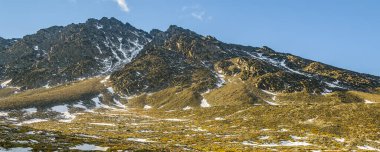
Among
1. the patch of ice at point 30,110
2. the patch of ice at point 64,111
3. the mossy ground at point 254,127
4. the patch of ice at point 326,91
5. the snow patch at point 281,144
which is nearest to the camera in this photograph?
the snow patch at point 281,144

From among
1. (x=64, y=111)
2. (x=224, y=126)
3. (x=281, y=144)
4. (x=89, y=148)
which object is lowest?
(x=281, y=144)

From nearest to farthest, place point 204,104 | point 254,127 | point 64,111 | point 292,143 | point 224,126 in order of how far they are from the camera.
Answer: point 292,143, point 254,127, point 224,126, point 64,111, point 204,104

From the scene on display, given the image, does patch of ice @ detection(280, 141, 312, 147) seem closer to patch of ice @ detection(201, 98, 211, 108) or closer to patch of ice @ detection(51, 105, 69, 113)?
patch of ice @ detection(201, 98, 211, 108)

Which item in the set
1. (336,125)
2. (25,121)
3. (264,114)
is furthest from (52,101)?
(336,125)

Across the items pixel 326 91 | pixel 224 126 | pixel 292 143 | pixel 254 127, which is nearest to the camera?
pixel 292 143

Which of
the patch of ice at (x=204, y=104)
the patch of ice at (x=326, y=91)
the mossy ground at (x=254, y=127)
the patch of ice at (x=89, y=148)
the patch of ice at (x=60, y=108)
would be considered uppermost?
the patch of ice at (x=326, y=91)

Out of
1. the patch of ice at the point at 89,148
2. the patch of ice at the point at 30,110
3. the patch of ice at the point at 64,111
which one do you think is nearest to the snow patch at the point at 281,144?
the patch of ice at the point at 89,148

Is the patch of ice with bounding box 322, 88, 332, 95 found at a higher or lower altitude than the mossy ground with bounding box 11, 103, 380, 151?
higher

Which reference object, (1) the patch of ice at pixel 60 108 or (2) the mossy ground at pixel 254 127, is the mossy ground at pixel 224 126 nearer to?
(2) the mossy ground at pixel 254 127

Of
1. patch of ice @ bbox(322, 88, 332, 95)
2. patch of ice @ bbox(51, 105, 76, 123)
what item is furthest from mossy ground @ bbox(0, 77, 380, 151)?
patch of ice @ bbox(322, 88, 332, 95)

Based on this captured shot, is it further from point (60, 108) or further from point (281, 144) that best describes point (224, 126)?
point (60, 108)

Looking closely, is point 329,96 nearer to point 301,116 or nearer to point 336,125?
point 301,116

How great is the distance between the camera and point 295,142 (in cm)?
7725

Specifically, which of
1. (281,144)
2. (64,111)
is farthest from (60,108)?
(281,144)
